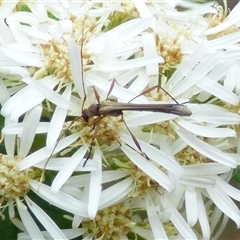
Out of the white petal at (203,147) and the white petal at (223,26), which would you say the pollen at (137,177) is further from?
the white petal at (223,26)

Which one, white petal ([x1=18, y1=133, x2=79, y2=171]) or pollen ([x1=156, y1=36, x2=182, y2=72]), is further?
pollen ([x1=156, y1=36, x2=182, y2=72])

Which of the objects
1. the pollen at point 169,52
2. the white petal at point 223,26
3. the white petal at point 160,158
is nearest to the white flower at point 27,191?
the white petal at point 160,158

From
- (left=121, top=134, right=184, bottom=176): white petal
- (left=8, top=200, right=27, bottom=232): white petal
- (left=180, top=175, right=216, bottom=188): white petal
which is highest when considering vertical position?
(left=121, top=134, right=184, bottom=176): white petal

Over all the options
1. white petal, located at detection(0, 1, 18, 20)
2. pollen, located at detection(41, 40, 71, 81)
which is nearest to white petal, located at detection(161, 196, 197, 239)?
pollen, located at detection(41, 40, 71, 81)

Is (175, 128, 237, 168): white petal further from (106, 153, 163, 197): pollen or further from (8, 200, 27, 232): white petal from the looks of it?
(8, 200, 27, 232): white petal

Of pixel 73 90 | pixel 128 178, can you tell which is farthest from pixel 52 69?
pixel 128 178

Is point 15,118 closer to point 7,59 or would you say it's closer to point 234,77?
point 7,59

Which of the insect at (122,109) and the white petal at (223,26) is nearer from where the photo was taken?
the insect at (122,109)
